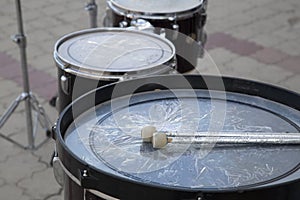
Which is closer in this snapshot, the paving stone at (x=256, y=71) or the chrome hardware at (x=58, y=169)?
the chrome hardware at (x=58, y=169)

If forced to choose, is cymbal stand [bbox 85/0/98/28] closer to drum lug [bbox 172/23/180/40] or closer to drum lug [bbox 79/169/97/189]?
drum lug [bbox 172/23/180/40]

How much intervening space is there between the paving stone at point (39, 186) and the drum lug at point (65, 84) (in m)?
0.73

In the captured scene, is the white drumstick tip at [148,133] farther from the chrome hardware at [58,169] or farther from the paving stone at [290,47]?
the paving stone at [290,47]

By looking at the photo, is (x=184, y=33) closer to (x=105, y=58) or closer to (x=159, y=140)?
(x=105, y=58)

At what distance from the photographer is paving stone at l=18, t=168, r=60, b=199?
2695mm

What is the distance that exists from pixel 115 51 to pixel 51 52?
5.85ft

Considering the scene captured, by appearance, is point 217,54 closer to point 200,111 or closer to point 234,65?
point 234,65

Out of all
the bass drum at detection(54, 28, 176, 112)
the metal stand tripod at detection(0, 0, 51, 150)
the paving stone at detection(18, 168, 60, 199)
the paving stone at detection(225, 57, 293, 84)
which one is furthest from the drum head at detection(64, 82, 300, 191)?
the paving stone at detection(225, 57, 293, 84)

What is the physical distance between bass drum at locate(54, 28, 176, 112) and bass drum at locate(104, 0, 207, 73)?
0.16 metres

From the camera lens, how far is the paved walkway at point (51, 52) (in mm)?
2850

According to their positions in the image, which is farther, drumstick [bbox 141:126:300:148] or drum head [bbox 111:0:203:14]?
drum head [bbox 111:0:203:14]

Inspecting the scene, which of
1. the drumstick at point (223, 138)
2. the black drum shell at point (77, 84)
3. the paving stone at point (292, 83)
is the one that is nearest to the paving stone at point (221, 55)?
the paving stone at point (292, 83)

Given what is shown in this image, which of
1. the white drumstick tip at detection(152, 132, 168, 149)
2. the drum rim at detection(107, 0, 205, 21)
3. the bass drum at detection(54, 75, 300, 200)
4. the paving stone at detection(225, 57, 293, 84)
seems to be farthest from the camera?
the paving stone at detection(225, 57, 293, 84)

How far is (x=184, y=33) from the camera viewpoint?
8.53 ft
